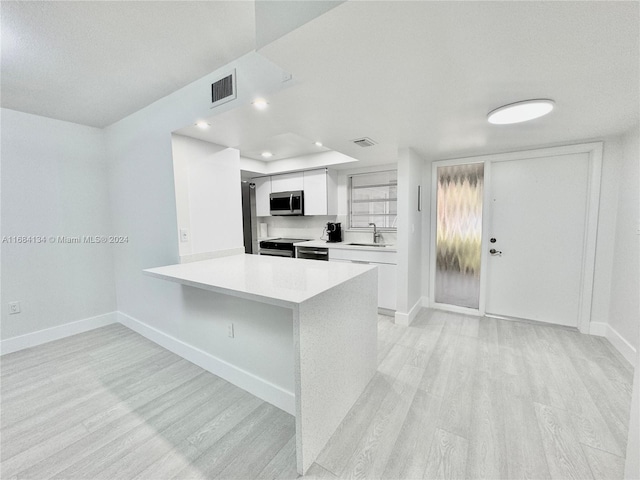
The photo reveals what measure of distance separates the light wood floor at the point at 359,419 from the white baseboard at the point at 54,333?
14 centimetres

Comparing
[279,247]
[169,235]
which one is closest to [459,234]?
[279,247]

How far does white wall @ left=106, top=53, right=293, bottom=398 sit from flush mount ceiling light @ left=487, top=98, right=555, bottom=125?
152cm

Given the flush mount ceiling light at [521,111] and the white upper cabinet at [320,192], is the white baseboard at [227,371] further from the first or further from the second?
the white upper cabinet at [320,192]

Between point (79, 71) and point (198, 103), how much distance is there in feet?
2.76

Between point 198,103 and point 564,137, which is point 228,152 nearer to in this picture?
point 198,103

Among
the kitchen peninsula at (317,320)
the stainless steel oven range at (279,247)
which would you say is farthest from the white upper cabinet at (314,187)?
the kitchen peninsula at (317,320)

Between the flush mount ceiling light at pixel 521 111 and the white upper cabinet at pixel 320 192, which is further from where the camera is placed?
the white upper cabinet at pixel 320 192

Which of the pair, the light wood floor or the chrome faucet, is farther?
the chrome faucet

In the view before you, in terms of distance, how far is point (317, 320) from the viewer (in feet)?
4.76

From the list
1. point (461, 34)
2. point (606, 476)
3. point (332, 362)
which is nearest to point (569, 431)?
point (606, 476)

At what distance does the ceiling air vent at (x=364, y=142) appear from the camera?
2.64m

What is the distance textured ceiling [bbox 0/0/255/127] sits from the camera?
138 centimetres

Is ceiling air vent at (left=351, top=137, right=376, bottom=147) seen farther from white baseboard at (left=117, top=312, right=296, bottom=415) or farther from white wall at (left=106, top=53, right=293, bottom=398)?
white baseboard at (left=117, top=312, right=296, bottom=415)

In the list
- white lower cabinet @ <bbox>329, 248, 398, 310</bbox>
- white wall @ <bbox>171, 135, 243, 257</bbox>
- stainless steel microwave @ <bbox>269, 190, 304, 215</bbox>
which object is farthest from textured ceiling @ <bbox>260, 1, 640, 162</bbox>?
stainless steel microwave @ <bbox>269, 190, 304, 215</bbox>
